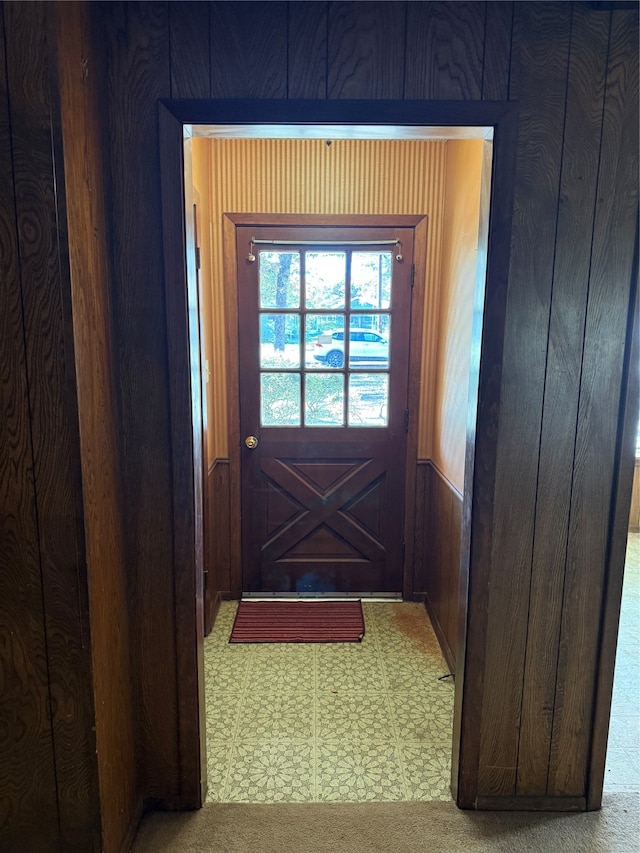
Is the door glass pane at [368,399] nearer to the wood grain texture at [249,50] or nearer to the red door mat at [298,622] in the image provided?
the red door mat at [298,622]

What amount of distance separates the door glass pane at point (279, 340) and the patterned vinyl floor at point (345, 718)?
58.3 inches

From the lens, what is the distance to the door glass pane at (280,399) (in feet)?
10.1

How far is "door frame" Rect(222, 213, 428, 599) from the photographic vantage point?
291 centimetres

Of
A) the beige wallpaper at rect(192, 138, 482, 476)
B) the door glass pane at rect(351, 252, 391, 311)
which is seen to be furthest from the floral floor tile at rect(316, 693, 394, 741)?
the door glass pane at rect(351, 252, 391, 311)

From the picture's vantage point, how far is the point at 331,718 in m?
2.19

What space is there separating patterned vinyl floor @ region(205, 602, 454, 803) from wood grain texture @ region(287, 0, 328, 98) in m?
2.15

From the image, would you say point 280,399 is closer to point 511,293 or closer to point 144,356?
point 144,356

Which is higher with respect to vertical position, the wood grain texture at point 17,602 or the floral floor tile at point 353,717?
the wood grain texture at point 17,602

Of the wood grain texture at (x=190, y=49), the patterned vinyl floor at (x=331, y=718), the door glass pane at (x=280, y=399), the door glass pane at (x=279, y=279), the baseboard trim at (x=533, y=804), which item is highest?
the wood grain texture at (x=190, y=49)

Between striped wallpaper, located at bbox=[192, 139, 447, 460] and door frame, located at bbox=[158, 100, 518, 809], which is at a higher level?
striped wallpaper, located at bbox=[192, 139, 447, 460]

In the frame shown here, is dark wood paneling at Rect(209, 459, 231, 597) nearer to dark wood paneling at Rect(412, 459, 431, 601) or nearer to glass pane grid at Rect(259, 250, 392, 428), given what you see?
glass pane grid at Rect(259, 250, 392, 428)

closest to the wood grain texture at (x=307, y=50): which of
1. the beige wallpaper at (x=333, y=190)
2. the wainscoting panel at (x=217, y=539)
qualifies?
the beige wallpaper at (x=333, y=190)

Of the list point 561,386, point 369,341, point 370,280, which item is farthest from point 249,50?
point 369,341

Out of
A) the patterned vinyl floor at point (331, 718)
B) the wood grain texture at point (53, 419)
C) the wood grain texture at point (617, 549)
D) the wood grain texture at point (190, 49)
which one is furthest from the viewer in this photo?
the patterned vinyl floor at point (331, 718)
